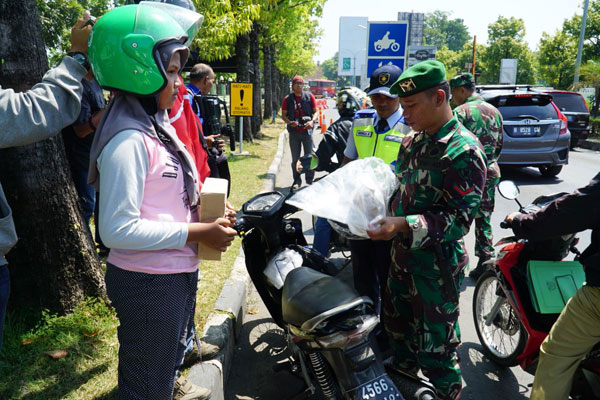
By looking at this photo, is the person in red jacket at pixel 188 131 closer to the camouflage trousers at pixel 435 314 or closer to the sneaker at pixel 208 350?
the sneaker at pixel 208 350

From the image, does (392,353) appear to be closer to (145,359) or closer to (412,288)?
(412,288)

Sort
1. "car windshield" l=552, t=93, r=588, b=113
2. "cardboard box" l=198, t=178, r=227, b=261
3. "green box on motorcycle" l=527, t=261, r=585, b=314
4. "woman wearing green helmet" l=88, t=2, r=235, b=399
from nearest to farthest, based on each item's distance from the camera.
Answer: "woman wearing green helmet" l=88, t=2, r=235, b=399 → "cardboard box" l=198, t=178, r=227, b=261 → "green box on motorcycle" l=527, t=261, r=585, b=314 → "car windshield" l=552, t=93, r=588, b=113

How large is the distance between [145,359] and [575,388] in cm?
218

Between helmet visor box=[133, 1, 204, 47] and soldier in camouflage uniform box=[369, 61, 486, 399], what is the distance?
1025 mm

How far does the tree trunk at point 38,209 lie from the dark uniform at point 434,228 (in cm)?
210

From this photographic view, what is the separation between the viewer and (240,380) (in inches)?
123

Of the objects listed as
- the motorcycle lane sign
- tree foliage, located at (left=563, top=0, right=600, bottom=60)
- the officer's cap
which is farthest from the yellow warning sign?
tree foliage, located at (left=563, top=0, right=600, bottom=60)

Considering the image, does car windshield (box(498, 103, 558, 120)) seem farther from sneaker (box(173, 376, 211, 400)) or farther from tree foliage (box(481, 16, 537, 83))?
tree foliage (box(481, 16, 537, 83))

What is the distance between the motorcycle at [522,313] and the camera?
2.33 m

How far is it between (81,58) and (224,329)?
2119 mm

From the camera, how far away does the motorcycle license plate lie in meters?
1.88

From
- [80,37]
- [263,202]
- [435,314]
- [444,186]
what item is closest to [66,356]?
[263,202]

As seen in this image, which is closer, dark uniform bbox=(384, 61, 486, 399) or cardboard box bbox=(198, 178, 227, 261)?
cardboard box bbox=(198, 178, 227, 261)

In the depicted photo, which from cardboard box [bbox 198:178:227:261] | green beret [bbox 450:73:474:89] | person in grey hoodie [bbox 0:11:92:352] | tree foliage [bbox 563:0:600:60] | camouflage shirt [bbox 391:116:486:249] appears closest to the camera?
person in grey hoodie [bbox 0:11:92:352]
